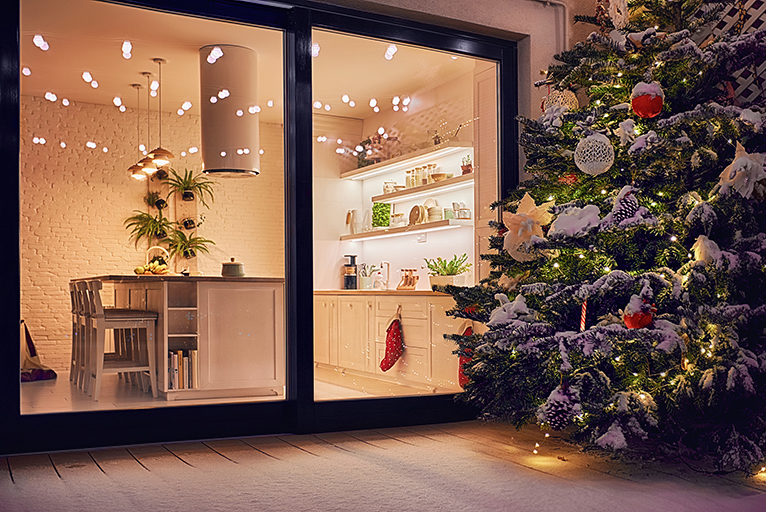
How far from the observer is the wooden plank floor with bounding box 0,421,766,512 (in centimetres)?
254

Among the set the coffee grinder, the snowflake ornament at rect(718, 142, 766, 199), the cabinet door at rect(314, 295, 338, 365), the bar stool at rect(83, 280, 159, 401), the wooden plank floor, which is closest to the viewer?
the wooden plank floor

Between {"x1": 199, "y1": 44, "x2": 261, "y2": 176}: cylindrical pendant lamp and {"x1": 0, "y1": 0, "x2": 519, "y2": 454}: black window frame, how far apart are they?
176 millimetres

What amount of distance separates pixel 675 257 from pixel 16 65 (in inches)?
122

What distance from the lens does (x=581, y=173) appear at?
11.1 feet

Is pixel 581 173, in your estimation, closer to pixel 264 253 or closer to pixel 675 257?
pixel 675 257

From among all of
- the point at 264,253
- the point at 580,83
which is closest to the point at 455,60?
the point at 580,83

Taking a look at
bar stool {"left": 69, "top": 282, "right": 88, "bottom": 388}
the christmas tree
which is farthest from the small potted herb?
bar stool {"left": 69, "top": 282, "right": 88, "bottom": 388}

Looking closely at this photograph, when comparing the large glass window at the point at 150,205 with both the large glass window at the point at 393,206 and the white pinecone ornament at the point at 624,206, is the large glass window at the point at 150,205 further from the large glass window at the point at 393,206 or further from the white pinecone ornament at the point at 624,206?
the white pinecone ornament at the point at 624,206

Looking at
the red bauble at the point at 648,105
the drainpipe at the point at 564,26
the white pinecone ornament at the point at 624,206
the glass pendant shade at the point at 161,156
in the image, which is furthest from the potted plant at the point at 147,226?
the drainpipe at the point at 564,26

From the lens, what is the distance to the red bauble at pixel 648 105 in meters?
3.09

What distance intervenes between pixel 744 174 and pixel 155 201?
8.76 feet

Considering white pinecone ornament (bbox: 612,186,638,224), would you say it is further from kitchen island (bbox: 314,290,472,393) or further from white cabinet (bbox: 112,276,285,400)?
white cabinet (bbox: 112,276,285,400)

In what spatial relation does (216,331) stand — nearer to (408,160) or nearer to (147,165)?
(147,165)

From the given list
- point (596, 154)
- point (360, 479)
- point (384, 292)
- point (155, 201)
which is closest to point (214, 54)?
point (155, 201)
